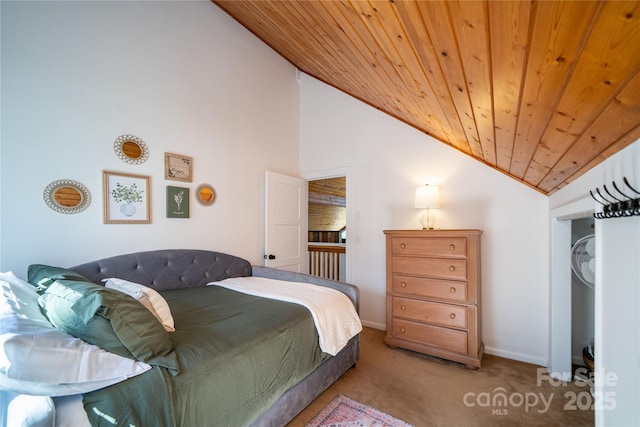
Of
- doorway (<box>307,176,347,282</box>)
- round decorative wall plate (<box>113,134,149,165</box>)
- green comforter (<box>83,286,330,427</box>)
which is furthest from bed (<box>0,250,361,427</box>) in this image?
doorway (<box>307,176,347,282</box>)

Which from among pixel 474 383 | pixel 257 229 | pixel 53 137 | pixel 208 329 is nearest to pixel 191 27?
pixel 53 137

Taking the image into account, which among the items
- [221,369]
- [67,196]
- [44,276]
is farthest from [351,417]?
[67,196]

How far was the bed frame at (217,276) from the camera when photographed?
1693 mm

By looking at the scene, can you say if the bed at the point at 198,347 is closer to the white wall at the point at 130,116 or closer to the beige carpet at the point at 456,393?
the beige carpet at the point at 456,393

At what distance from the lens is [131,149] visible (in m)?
2.46

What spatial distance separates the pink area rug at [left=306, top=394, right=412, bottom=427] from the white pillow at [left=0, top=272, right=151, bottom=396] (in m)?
1.20

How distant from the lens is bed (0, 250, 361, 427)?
1.00 metres

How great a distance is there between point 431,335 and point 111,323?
8.29 ft

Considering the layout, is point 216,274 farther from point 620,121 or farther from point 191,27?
point 620,121

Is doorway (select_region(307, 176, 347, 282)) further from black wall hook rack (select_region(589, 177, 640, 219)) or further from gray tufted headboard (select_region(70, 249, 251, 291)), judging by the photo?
black wall hook rack (select_region(589, 177, 640, 219))

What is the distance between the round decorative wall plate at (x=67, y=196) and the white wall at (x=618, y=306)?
3.32 meters

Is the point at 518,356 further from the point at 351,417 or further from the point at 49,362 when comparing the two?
the point at 49,362

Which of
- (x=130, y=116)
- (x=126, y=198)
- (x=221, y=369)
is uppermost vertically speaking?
(x=130, y=116)

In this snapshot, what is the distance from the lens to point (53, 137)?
6.74ft
